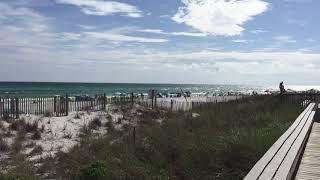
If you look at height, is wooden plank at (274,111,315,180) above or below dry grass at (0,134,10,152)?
above

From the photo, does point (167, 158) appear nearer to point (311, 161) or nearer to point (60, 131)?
point (311, 161)

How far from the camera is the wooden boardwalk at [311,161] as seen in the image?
816cm

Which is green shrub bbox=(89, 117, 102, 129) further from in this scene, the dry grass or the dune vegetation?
the dune vegetation

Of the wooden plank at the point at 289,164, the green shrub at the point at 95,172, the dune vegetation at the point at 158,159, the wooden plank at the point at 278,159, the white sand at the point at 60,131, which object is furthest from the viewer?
the white sand at the point at 60,131

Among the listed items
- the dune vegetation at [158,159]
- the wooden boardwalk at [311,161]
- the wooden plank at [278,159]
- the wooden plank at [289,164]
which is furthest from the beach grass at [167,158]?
the wooden plank at [289,164]

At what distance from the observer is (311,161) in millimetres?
9531

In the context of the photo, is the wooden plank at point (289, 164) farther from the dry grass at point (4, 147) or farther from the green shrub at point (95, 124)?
the green shrub at point (95, 124)

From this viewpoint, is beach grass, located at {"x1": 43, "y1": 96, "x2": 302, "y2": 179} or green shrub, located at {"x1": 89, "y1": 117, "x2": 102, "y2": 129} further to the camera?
green shrub, located at {"x1": 89, "y1": 117, "x2": 102, "y2": 129}

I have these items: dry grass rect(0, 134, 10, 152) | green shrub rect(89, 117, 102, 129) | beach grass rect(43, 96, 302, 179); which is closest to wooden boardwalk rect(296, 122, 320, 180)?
beach grass rect(43, 96, 302, 179)

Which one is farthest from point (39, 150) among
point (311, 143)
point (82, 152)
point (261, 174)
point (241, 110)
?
point (241, 110)

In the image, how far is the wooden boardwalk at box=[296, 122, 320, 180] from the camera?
816 centimetres

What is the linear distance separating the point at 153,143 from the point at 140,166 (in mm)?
2285

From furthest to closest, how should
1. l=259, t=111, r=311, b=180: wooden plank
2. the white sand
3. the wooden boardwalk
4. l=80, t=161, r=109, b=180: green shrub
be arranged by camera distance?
1. the white sand
2. l=80, t=161, r=109, b=180: green shrub
3. the wooden boardwalk
4. l=259, t=111, r=311, b=180: wooden plank

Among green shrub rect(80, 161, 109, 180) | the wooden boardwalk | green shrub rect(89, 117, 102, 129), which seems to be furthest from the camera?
green shrub rect(89, 117, 102, 129)
